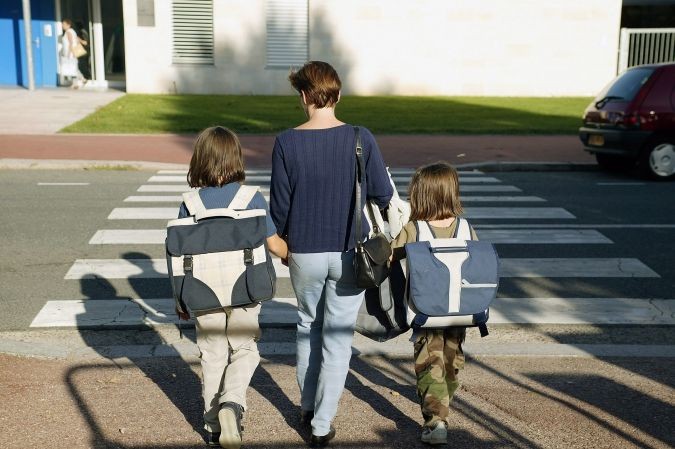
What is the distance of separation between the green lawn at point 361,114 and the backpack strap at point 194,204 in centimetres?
1439

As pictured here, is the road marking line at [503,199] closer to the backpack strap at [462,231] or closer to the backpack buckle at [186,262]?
the backpack strap at [462,231]

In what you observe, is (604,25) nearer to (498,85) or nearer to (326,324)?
(498,85)

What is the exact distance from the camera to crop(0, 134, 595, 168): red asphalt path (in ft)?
51.4

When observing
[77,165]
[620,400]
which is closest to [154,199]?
[77,165]

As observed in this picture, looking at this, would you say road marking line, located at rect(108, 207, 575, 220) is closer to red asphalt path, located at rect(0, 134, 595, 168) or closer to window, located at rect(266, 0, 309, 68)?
red asphalt path, located at rect(0, 134, 595, 168)

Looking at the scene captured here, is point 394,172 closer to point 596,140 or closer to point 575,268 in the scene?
point 596,140

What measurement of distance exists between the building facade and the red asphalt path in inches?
389

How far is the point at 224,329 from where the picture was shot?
468 cm

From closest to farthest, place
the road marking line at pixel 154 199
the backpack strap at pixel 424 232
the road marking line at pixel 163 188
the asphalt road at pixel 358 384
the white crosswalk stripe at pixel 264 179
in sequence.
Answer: the backpack strap at pixel 424 232 < the asphalt road at pixel 358 384 < the road marking line at pixel 154 199 < the road marking line at pixel 163 188 < the white crosswalk stripe at pixel 264 179

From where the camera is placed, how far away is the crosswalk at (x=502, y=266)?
698 cm

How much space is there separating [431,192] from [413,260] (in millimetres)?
381

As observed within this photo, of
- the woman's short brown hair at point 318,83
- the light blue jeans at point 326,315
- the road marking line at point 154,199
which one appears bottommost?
the road marking line at point 154,199

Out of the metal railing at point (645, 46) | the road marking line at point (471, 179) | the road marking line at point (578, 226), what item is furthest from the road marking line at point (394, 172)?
the metal railing at point (645, 46)

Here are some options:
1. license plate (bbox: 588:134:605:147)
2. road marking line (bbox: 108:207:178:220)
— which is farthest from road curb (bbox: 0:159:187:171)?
license plate (bbox: 588:134:605:147)
